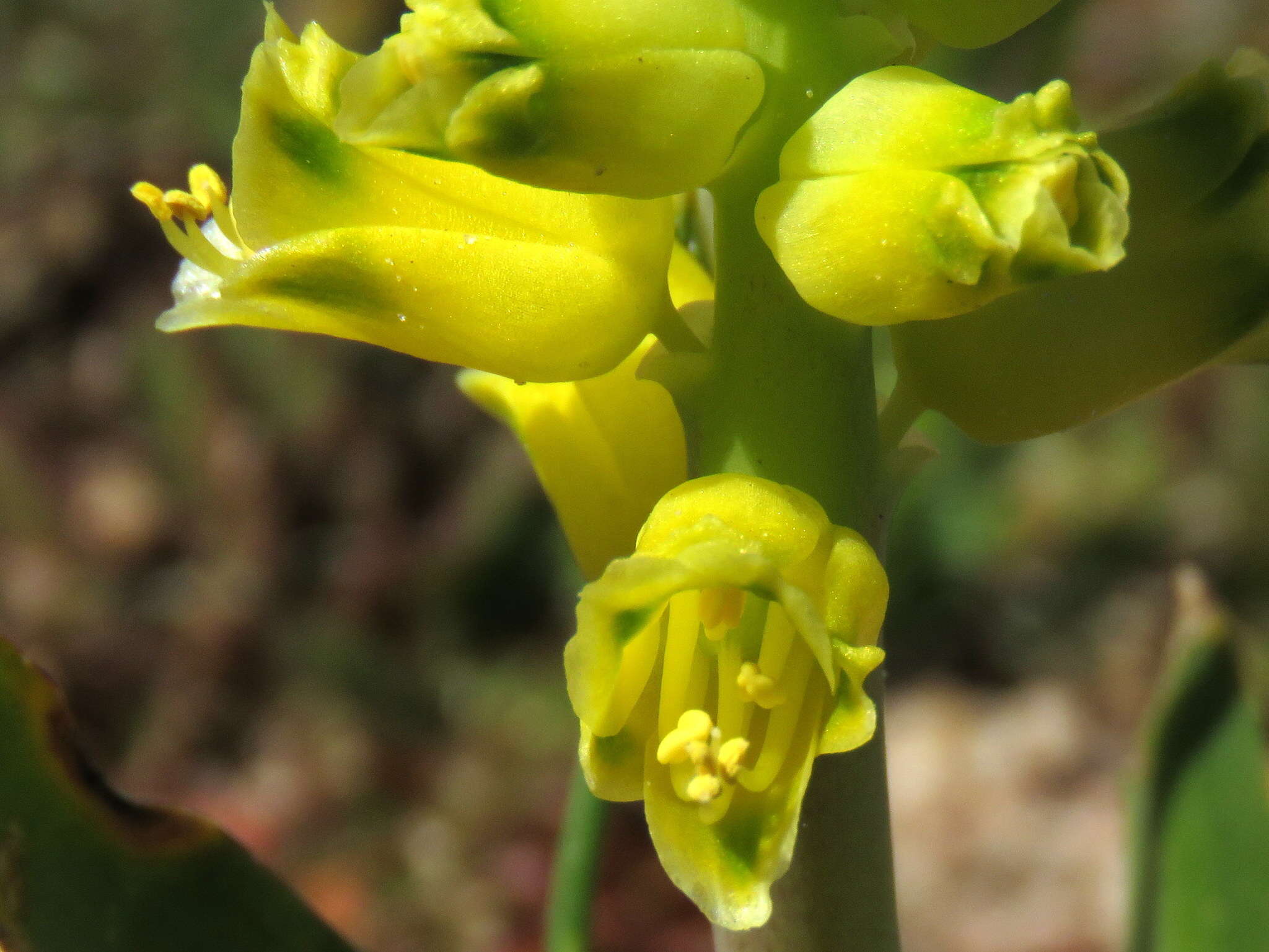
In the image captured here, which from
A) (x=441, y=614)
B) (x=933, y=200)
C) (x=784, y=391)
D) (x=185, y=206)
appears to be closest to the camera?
(x=933, y=200)

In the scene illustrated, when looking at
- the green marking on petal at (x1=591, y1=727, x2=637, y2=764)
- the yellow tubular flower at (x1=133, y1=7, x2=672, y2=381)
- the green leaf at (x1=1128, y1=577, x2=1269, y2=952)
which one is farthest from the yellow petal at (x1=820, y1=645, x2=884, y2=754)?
the green leaf at (x1=1128, y1=577, x2=1269, y2=952)

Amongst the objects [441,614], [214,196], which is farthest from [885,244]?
[441,614]

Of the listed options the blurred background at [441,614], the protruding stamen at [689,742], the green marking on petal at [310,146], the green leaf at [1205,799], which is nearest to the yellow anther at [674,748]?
the protruding stamen at [689,742]

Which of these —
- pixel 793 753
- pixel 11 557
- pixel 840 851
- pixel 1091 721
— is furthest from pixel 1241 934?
pixel 11 557

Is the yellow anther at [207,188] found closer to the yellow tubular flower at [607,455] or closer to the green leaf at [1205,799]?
the yellow tubular flower at [607,455]

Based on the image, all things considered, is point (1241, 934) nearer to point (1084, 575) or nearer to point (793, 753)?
point (793, 753)

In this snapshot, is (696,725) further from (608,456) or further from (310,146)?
(310,146)
